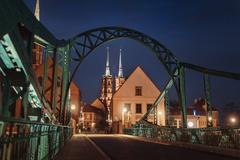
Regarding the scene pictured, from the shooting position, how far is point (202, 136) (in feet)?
52.5

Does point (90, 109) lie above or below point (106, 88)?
below

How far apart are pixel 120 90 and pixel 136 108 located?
13.6 ft

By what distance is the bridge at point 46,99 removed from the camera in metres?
5.00

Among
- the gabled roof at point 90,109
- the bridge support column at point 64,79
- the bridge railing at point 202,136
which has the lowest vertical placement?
the bridge railing at point 202,136

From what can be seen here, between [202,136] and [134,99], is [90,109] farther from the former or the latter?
[202,136]

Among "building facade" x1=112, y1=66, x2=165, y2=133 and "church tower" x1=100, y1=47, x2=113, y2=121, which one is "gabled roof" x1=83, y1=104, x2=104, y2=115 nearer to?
"church tower" x1=100, y1=47, x2=113, y2=121

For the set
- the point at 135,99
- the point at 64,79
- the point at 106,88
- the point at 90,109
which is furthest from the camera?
the point at 106,88

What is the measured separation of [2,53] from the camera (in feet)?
24.2

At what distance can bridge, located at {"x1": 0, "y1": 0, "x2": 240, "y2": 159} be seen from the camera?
16.4 ft

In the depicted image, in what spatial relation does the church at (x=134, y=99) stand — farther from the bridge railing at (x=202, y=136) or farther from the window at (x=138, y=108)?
the bridge railing at (x=202, y=136)

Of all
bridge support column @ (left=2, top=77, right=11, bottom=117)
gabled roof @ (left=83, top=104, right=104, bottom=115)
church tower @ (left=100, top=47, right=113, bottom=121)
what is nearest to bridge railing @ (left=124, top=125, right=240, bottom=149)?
bridge support column @ (left=2, top=77, right=11, bottom=117)

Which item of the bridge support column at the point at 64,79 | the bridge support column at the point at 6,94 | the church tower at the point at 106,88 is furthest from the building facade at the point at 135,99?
the church tower at the point at 106,88

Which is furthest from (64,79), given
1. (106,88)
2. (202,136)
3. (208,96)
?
(106,88)

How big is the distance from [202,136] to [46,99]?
831 cm
